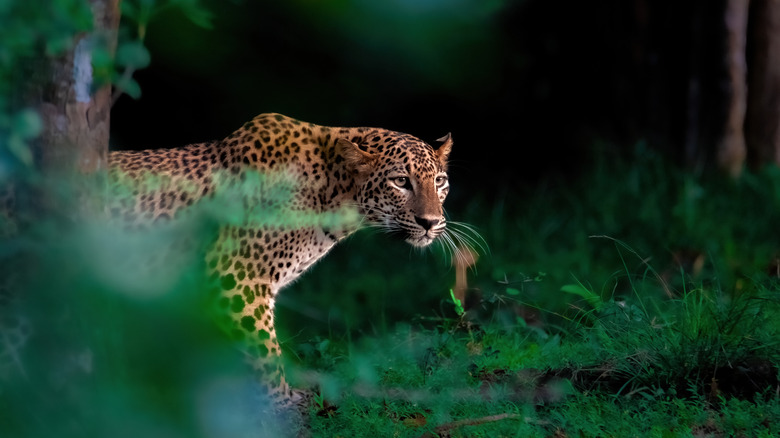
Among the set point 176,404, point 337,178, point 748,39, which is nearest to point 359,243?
point 337,178

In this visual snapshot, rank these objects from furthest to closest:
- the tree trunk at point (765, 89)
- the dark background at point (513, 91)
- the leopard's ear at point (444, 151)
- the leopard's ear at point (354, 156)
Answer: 1. the tree trunk at point (765, 89)
2. the leopard's ear at point (444, 151)
3. the leopard's ear at point (354, 156)
4. the dark background at point (513, 91)

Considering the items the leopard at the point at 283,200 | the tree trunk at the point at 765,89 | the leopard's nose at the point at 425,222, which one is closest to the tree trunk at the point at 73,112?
the leopard at the point at 283,200

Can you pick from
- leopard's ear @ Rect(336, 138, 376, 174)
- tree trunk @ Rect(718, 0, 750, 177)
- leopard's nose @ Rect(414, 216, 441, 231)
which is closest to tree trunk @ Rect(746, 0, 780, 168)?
tree trunk @ Rect(718, 0, 750, 177)

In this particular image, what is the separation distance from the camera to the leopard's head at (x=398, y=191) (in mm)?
5688

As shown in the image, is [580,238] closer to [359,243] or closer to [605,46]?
[359,243]

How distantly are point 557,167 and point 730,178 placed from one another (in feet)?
6.74

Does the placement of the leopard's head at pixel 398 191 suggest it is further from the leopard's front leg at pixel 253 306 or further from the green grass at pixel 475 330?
the leopard's front leg at pixel 253 306

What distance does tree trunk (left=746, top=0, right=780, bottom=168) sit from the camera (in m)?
8.25

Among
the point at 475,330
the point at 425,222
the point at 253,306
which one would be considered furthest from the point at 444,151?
the point at 253,306

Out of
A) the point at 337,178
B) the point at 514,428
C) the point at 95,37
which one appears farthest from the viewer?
the point at 337,178

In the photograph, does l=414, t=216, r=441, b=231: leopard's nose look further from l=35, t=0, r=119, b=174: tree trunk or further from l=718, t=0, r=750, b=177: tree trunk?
l=718, t=0, r=750, b=177: tree trunk

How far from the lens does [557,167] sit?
9.88m

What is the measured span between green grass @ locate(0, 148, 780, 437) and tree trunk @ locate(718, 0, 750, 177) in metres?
0.24

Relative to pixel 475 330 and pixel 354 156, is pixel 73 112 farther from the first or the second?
pixel 475 330
